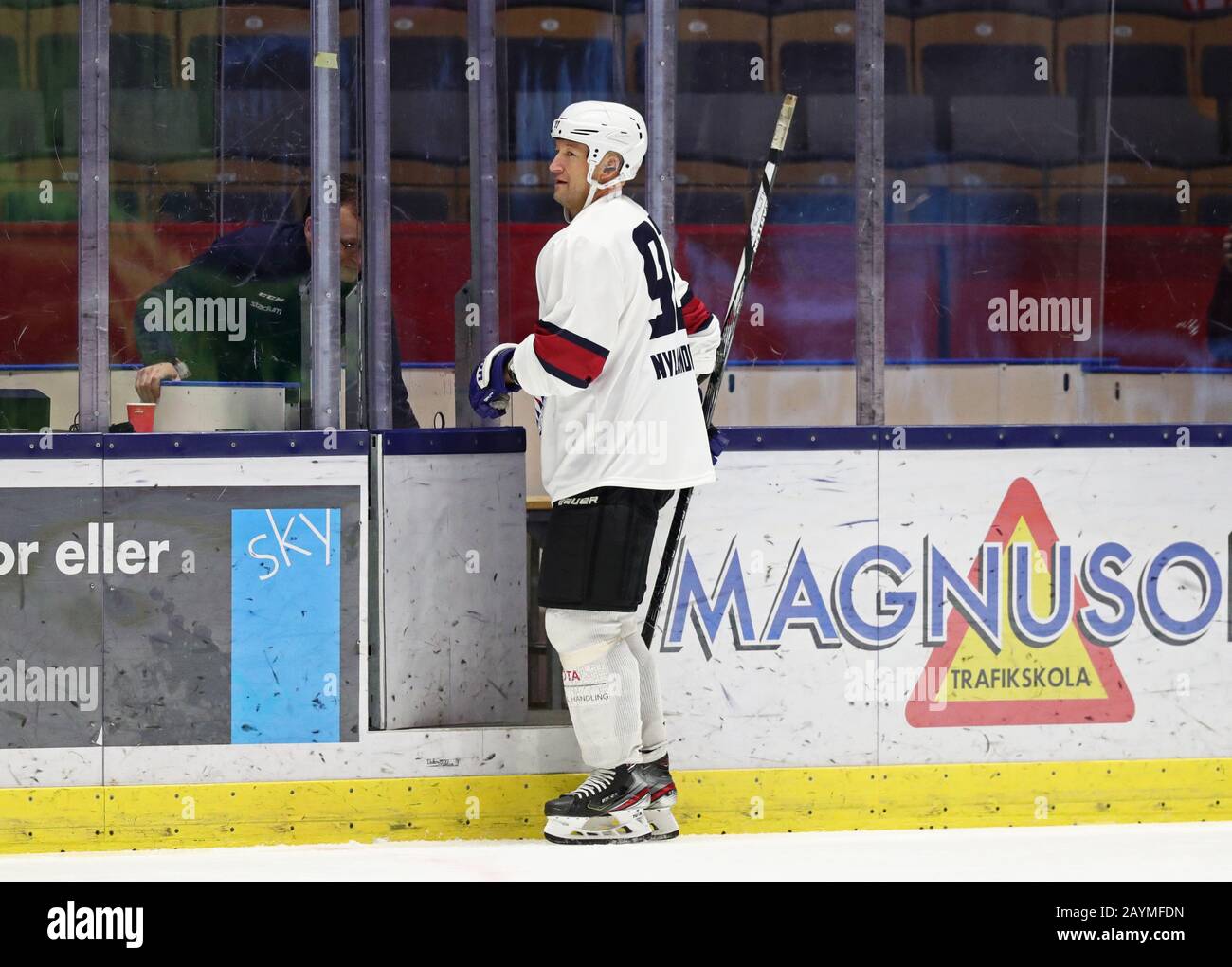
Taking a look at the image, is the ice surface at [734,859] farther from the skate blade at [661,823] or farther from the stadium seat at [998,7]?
the stadium seat at [998,7]

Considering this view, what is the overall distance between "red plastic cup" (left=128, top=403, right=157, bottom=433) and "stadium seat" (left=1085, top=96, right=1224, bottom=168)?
2479 mm

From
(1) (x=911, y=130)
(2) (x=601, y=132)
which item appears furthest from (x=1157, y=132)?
(2) (x=601, y=132)

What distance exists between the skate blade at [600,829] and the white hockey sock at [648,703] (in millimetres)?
159

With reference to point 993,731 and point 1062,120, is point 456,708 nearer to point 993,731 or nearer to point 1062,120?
point 993,731

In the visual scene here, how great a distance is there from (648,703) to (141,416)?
1380 mm

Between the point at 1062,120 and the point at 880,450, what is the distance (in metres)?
1.04

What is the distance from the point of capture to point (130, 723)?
166 inches

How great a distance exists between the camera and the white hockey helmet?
13.8 ft

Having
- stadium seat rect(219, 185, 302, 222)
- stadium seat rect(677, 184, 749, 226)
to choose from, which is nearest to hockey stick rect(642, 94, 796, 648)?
stadium seat rect(677, 184, 749, 226)

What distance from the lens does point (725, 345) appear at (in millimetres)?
4418

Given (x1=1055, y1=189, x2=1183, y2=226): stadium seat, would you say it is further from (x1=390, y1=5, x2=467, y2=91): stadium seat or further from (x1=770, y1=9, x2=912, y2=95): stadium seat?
(x1=390, y1=5, x2=467, y2=91): stadium seat

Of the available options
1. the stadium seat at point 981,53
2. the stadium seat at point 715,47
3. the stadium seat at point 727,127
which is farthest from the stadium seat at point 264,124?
the stadium seat at point 981,53

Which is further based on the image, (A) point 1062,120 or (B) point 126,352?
(A) point 1062,120

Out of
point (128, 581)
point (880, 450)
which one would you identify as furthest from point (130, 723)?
point (880, 450)
